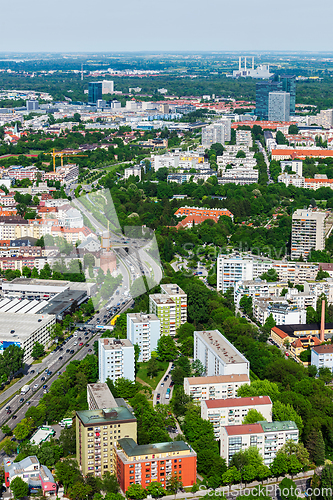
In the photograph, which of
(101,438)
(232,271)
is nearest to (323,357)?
(232,271)

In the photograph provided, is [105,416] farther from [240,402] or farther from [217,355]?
[217,355]

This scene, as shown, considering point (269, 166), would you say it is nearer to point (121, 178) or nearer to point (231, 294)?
point (121, 178)

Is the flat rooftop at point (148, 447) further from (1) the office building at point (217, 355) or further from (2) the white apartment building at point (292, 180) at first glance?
(2) the white apartment building at point (292, 180)

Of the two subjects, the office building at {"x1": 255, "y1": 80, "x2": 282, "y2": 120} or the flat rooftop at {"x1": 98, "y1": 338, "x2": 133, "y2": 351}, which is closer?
the flat rooftop at {"x1": 98, "y1": 338, "x2": 133, "y2": 351}

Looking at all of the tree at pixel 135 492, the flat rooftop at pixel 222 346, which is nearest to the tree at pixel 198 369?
the flat rooftop at pixel 222 346

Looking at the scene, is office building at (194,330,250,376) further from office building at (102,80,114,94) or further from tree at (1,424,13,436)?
office building at (102,80,114,94)

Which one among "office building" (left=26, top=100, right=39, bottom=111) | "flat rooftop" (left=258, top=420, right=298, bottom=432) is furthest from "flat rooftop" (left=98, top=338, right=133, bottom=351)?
"office building" (left=26, top=100, right=39, bottom=111)

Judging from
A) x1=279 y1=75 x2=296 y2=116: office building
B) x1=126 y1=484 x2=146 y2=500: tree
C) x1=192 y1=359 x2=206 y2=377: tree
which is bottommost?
x1=126 y1=484 x2=146 y2=500: tree
